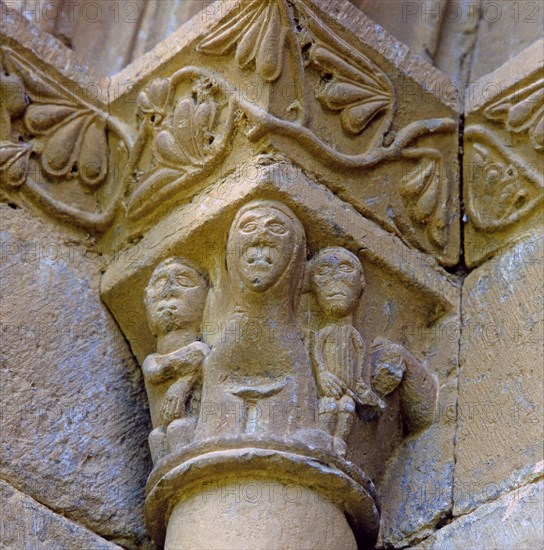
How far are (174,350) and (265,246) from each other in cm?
27

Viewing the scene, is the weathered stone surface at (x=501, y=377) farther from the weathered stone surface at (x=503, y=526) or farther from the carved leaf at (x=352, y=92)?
the carved leaf at (x=352, y=92)

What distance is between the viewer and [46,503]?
101 inches

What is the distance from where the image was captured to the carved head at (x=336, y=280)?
2.62 metres

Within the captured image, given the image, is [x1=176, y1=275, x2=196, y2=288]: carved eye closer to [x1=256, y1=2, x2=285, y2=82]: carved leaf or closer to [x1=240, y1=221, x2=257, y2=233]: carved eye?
[x1=240, y1=221, x2=257, y2=233]: carved eye

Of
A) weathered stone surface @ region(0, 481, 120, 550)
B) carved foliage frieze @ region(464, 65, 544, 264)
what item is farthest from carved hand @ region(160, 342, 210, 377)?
carved foliage frieze @ region(464, 65, 544, 264)

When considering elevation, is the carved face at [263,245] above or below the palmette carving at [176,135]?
below

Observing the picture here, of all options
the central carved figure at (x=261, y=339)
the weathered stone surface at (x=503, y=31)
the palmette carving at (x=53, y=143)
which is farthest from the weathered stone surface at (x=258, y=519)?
the weathered stone surface at (x=503, y=31)

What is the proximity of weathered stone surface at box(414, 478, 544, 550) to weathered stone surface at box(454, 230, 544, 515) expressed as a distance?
31 millimetres

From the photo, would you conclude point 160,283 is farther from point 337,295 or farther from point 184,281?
point 337,295

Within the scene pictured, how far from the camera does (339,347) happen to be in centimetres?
260

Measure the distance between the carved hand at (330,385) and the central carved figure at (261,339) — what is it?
0.05 feet

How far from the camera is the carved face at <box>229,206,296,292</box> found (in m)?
2.55

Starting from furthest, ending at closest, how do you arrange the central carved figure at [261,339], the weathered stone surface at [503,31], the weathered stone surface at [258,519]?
the weathered stone surface at [503,31] → the central carved figure at [261,339] → the weathered stone surface at [258,519]

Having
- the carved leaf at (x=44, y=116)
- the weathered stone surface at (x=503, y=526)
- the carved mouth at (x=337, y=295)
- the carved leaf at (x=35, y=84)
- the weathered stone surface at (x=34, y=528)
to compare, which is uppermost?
the carved leaf at (x=35, y=84)
